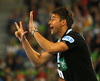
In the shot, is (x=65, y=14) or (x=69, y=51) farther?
(x=65, y=14)

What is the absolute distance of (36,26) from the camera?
10852 millimetres

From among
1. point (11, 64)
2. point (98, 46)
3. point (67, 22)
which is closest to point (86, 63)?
point (67, 22)

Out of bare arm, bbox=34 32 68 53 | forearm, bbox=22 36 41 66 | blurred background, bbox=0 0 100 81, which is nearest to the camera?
bare arm, bbox=34 32 68 53

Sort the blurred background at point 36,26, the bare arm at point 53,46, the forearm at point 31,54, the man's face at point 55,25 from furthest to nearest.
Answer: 1. the blurred background at point 36,26
2. the forearm at point 31,54
3. the man's face at point 55,25
4. the bare arm at point 53,46

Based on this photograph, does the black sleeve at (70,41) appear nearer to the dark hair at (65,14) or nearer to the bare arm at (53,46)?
the bare arm at (53,46)

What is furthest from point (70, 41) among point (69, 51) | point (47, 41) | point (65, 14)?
point (65, 14)

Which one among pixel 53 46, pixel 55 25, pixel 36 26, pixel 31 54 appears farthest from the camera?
pixel 36 26

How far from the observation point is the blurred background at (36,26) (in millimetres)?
9191

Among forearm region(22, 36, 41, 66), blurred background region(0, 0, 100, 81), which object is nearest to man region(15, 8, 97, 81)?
forearm region(22, 36, 41, 66)

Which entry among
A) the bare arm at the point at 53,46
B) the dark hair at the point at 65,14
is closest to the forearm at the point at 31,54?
the bare arm at the point at 53,46

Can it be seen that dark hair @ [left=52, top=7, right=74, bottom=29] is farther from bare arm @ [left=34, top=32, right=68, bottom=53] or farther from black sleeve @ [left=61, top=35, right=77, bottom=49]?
bare arm @ [left=34, top=32, right=68, bottom=53]

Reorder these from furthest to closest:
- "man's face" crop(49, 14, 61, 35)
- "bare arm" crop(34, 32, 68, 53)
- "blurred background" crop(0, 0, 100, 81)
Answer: "blurred background" crop(0, 0, 100, 81) < "man's face" crop(49, 14, 61, 35) < "bare arm" crop(34, 32, 68, 53)

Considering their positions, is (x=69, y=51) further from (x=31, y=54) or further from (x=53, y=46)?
Answer: (x=31, y=54)

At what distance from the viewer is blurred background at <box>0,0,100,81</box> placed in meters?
9.19
